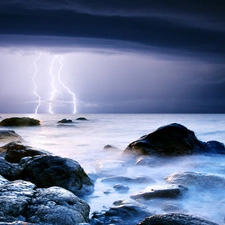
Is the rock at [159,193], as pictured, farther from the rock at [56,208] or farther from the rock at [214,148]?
the rock at [214,148]

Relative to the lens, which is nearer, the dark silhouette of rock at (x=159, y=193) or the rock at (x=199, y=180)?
the dark silhouette of rock at (x=159, y=193)

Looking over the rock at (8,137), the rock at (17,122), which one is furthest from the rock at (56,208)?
the rock at (17,122)

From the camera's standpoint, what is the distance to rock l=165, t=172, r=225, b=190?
774cm

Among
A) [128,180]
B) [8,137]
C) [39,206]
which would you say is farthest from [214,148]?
[8,137]

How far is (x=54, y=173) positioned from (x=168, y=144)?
6.19m

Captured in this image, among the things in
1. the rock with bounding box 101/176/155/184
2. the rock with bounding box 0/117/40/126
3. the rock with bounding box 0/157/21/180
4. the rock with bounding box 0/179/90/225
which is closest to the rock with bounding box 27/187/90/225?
the rock with bounding box 0/179/90/225

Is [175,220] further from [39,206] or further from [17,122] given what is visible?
[17,122]

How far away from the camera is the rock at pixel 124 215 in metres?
5.29

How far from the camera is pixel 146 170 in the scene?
10445 mm

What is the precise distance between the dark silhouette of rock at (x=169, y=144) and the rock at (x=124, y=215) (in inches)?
248

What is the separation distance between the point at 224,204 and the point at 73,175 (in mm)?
3246

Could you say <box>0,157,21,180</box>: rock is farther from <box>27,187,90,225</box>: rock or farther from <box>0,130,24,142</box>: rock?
<box>0,130,24,142</box>: rock

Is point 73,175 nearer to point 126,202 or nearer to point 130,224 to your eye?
point 126,202

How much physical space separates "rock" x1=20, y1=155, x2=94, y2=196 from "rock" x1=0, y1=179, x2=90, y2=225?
1.59m
